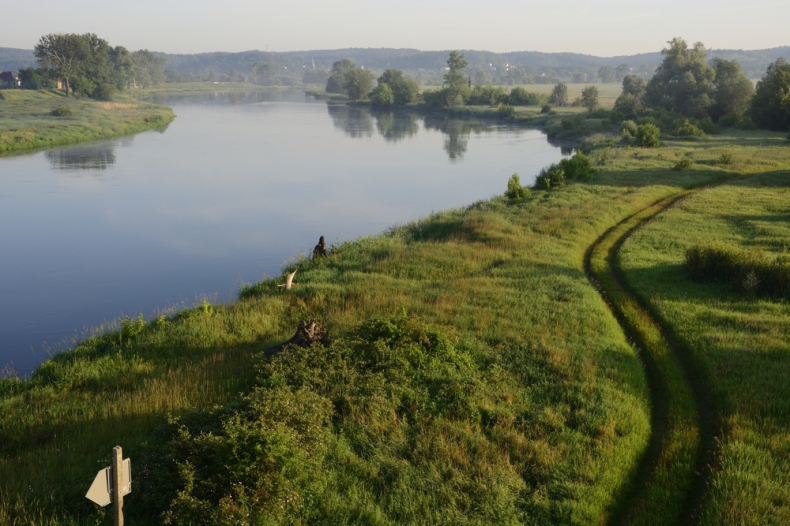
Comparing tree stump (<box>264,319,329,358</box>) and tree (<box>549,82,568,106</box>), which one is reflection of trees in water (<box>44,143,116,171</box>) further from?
tree (<box>549,82,568,106</box>)

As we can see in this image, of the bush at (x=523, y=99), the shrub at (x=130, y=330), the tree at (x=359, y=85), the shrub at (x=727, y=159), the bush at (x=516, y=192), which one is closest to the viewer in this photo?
the shrub at (x=130, y=330)

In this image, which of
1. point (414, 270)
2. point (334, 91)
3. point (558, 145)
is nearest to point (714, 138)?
point (558, 145)

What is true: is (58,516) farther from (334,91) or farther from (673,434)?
(334,91)

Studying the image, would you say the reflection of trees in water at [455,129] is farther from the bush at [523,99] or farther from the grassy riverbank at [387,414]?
the grassy riverbank at [387,414]

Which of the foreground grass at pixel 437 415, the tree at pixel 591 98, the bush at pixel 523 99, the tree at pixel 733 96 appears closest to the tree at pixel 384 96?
the bush at pixel 523 99

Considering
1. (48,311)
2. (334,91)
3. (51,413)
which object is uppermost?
(334,91)
